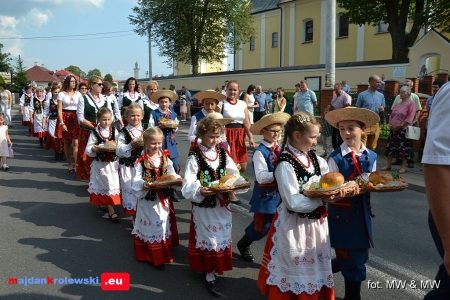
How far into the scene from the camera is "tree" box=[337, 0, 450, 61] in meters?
25.4

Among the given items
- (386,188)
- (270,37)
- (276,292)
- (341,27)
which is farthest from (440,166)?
(270,37)

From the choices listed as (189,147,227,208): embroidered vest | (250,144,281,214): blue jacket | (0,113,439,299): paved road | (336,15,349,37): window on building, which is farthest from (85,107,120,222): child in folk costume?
(336,15,349,37): window on building

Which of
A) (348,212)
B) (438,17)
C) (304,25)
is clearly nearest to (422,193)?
(348,212)

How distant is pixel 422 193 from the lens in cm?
803

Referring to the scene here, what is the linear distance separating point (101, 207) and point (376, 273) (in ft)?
13.5

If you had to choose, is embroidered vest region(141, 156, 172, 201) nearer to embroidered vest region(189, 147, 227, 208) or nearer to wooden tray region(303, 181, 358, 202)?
embroidered vest region(189, 147, 227, 208)

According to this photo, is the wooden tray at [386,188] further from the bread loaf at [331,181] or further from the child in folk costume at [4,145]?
the child in folk costume at [4,145]

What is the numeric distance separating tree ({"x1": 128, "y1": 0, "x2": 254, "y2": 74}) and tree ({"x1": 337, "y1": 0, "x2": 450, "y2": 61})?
621 inches

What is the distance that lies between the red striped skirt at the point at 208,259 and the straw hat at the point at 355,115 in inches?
61.8

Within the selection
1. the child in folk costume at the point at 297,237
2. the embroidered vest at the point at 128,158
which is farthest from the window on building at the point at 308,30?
the child in folk costume at the point at 297,237

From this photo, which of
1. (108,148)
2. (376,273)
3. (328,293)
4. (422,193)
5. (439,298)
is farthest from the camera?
(422,193)

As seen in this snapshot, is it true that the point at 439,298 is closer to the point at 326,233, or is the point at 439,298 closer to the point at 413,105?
the point at 326,233

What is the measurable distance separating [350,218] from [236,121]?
144 inches

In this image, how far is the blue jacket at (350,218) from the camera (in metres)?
3.52
